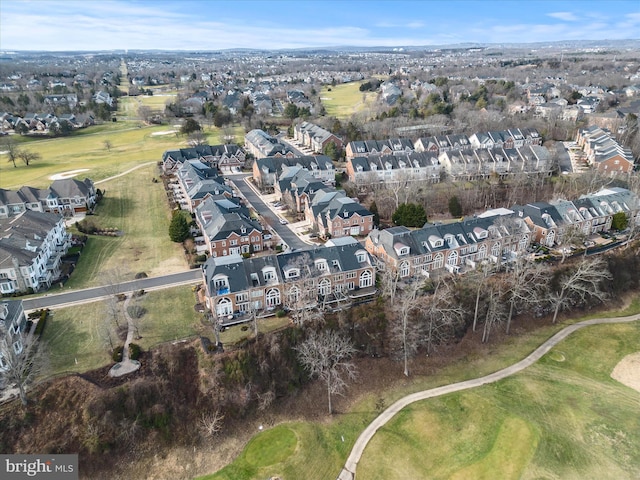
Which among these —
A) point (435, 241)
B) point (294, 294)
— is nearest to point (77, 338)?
point (294, 294)

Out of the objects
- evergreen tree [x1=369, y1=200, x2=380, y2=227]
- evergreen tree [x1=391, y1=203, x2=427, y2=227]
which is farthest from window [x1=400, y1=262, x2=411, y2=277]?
evergreen tree [x1=369, y1=200, x2=380, y2=227]

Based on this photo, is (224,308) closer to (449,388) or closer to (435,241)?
(449,388)

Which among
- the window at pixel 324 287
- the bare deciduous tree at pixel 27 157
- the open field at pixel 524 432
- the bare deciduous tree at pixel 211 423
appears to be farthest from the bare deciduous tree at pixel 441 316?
the bare deciduous tree at pixel 27 157

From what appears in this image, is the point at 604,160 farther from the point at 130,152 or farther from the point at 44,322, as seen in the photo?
the point at 130,152

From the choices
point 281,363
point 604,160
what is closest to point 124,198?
point 281,363

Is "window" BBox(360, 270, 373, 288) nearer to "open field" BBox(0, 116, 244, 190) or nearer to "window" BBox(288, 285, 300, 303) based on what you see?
"window" BBox(288, 285, 300, 303)

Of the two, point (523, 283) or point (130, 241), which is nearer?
point (523, 283)
